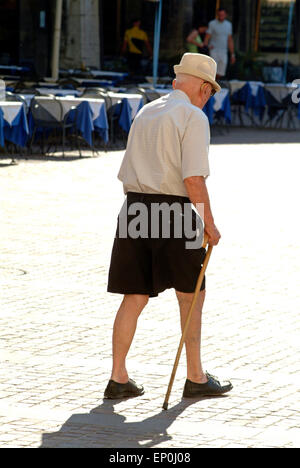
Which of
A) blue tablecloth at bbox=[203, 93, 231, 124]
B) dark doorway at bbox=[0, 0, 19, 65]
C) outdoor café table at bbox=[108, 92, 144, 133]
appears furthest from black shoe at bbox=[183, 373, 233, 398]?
dark doorway at bbox=[0, 0, 19, 65]

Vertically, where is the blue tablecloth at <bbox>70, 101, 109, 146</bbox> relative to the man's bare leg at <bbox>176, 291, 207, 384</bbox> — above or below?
below

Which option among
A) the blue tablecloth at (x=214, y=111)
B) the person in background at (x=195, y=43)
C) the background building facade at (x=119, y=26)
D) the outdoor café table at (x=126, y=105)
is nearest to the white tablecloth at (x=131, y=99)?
the outdoor café table at (x=126, y=105)

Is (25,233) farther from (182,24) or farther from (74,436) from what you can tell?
(182,24)

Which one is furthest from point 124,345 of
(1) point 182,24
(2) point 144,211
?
(1) point 182,24

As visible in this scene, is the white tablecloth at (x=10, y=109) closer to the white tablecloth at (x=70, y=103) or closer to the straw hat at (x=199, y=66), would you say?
the white tablecloth at (x=70, y=103)

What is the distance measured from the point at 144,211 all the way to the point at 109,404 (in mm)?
965

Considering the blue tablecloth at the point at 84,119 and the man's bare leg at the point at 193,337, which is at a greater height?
the man's bare leg at the point at 193,337

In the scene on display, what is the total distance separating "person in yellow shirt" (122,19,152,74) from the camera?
93.7 ft

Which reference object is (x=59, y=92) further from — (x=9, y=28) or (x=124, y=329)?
(x=124, y=329)

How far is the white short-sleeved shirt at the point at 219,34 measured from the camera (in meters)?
25.4

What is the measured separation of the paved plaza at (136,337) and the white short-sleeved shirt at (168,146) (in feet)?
3.59

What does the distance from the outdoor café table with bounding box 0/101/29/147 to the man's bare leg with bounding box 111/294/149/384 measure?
33.8 feet

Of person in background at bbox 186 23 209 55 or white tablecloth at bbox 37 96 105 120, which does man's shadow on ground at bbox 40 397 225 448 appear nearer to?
white tablecloth at bbox 37 96 105 120
